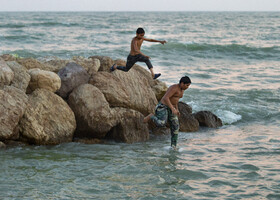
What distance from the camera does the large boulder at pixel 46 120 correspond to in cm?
859

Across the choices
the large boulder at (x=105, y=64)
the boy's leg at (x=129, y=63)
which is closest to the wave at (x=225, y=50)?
the large boulder at (x=105, y=64)

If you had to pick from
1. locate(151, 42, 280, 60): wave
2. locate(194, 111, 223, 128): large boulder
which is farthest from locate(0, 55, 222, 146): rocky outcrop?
locate(151, 42, 280, 60): wave

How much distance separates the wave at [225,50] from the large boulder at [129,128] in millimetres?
20465

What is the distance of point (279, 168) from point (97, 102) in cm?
426

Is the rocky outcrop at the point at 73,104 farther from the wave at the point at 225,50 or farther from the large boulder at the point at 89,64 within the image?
the wave at the point at 225,50

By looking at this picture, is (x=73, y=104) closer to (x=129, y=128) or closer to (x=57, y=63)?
(x=129, y=128)

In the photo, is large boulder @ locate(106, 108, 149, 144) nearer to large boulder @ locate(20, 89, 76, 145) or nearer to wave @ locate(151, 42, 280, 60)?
large boulder @ locate(20, 89, 76, 145)

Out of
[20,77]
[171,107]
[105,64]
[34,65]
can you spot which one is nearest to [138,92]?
[105,64]

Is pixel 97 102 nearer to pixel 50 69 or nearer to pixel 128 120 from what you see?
pixel 128 120

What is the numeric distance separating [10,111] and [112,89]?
2.69 meters

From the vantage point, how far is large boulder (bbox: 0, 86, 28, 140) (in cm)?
820

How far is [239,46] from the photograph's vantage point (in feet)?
112

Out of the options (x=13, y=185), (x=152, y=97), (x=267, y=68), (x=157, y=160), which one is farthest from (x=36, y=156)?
(x=267, y=68)

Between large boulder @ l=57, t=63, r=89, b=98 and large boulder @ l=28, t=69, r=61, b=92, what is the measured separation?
0.32 meters
